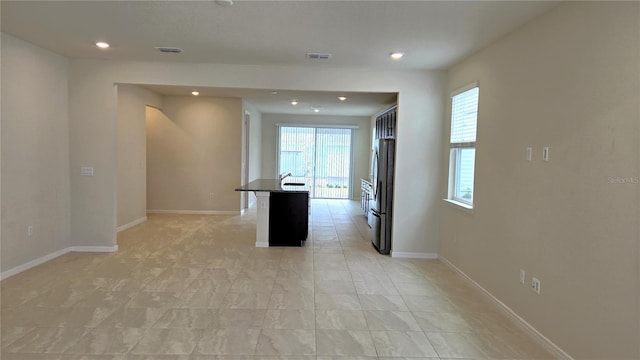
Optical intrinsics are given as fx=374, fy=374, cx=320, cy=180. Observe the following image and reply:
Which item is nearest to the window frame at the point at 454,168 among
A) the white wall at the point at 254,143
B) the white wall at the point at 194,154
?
the white wall at the point at 194,154

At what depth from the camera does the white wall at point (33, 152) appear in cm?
389

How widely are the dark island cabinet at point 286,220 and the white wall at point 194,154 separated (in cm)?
266

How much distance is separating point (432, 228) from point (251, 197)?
5.45 m

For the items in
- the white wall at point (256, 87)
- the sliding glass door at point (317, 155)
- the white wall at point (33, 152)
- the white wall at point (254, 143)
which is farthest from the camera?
the sliding glass door at point (317, 155)

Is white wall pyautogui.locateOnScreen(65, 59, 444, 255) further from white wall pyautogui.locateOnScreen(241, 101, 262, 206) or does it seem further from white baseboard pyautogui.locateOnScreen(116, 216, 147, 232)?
white wall pyautogui.locateOnScreen(241, 101, 262, 206)

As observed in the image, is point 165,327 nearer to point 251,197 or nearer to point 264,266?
point 264,266

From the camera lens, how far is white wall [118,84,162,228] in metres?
6.28

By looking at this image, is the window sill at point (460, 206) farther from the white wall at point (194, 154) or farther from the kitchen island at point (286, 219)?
the white wall at point (194, 154)

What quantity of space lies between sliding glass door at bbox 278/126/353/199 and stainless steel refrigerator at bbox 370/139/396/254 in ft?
18.9

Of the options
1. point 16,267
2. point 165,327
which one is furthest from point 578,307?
point 16,267

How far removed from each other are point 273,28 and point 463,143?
251cm

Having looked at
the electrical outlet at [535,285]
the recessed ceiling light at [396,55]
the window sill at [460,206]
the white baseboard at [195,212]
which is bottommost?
the white baseboard at [195,212]

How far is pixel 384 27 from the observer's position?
333 centimetres

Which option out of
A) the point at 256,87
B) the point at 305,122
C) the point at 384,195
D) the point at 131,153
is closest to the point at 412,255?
the point at 384,195
